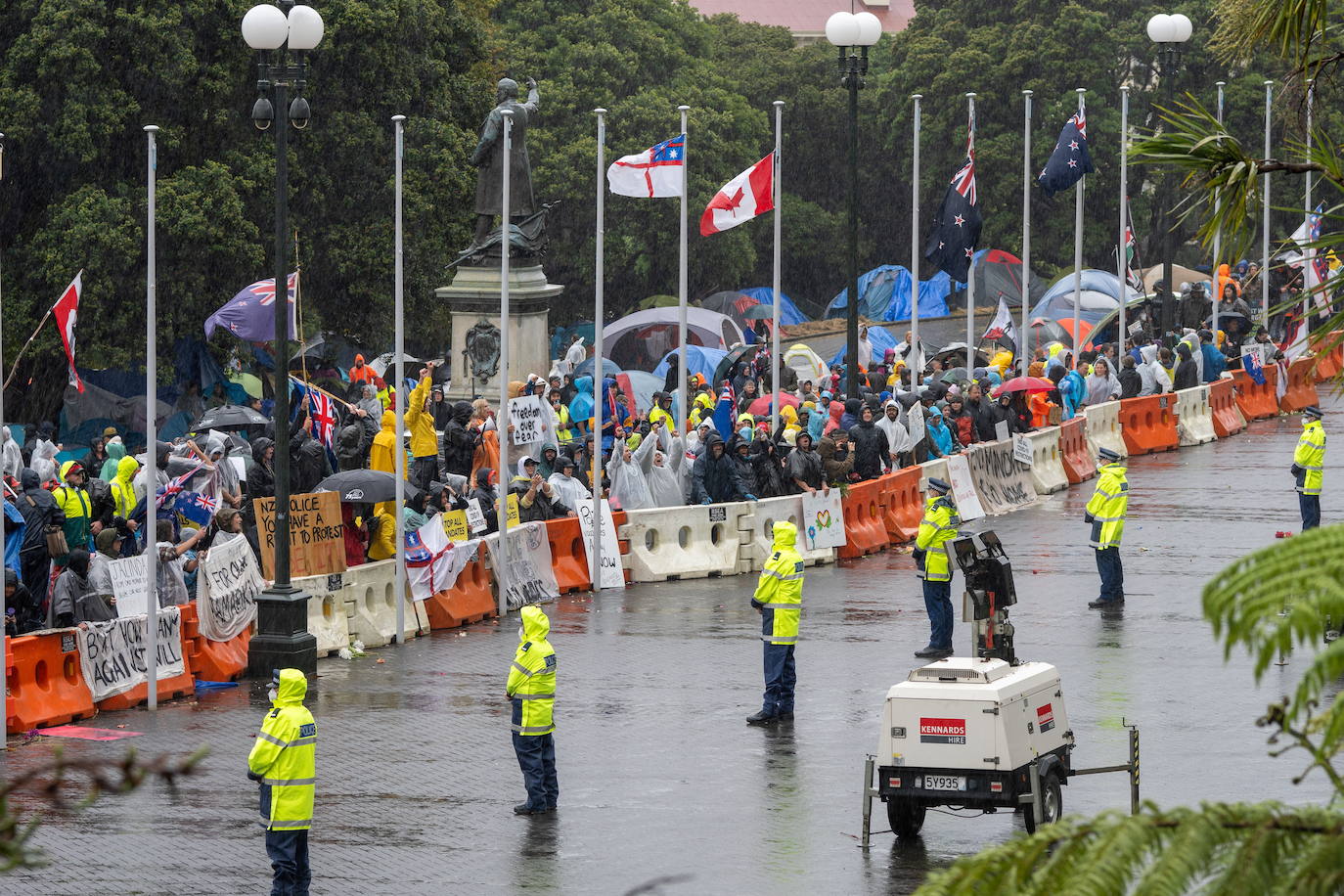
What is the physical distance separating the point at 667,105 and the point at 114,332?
21643mm

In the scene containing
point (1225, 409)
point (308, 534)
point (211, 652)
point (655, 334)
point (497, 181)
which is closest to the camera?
point (211, 652)

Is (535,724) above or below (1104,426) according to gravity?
below

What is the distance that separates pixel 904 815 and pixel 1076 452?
19.6m

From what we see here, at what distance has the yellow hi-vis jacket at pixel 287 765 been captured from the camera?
12.3m

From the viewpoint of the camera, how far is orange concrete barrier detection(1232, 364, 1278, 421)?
38250 mm

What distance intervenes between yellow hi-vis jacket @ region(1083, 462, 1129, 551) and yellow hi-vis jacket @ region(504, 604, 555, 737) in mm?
9091

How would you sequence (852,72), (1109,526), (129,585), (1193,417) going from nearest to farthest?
(129,585) < (1109,526) < (852,72) < (1193,417)

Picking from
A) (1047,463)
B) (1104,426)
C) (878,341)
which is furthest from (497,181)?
(878,341)

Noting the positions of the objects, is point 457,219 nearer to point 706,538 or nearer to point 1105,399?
point 1105,399

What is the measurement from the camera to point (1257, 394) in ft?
127

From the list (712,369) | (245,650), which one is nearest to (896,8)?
(712,369)

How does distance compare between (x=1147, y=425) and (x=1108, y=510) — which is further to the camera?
(x=1147, y=425)

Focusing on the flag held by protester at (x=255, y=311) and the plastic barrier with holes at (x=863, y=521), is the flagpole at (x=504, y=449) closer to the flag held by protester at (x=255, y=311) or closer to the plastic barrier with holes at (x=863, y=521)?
the flag held by protester at (x=255, y=311)

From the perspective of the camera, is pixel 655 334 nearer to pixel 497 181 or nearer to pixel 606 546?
pixel 497 181
